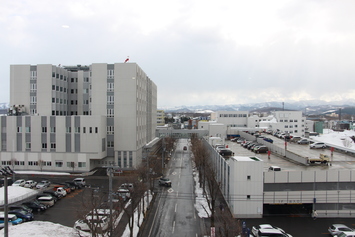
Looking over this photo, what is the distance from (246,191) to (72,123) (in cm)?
1948

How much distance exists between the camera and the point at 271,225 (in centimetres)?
1323

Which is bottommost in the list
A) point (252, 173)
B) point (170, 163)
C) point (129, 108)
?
point (170, 163)

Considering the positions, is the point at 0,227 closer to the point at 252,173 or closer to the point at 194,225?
the point at 194,225

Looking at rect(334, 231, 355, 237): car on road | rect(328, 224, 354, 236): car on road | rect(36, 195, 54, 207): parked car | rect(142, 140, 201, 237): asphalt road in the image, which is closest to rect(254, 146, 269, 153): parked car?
rect(142, 140, 201, 237): asphalt road

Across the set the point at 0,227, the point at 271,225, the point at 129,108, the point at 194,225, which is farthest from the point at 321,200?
the point at 129,108

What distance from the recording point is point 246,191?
14164 millimetres

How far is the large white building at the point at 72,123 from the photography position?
26.8 meters

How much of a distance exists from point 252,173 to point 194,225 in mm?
4072

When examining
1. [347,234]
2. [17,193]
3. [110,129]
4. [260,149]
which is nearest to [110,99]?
[110,129]

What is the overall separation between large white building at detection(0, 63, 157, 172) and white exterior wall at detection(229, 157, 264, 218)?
14.5 m

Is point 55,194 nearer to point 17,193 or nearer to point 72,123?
point 17,193

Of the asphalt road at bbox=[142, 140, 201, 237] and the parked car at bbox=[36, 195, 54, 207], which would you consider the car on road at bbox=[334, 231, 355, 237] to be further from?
the parked car at bbox=[36, 195, 54, 207]

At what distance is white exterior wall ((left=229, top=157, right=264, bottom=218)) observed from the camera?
14.1 metres

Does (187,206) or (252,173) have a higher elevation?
(252,173)
